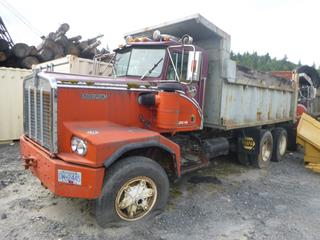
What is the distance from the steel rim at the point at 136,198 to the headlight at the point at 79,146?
66cm

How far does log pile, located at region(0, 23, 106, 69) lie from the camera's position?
10.4 metres

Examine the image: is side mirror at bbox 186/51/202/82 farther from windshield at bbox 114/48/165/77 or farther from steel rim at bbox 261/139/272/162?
steel rim at bbox 261/139/272/162

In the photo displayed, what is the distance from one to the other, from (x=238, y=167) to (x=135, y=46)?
13.0ft

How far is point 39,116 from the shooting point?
153 inches

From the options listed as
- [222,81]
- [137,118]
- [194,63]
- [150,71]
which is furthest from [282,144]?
[137,118]

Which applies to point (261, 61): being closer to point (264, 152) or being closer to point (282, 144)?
point (282, 144)

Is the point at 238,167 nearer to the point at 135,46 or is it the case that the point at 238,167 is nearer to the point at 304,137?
the point at 304,137

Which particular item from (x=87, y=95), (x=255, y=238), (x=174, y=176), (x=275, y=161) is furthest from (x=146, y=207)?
(x=275, y=161)

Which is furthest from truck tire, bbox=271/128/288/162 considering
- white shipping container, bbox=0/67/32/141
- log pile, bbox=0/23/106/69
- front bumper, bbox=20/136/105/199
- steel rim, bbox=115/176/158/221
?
white shipping container, bbox=0/67/32/141

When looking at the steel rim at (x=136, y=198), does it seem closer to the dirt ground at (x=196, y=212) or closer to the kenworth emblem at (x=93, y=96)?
the dirt ground at (x=196, y=212)

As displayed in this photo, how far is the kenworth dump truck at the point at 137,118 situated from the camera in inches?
133

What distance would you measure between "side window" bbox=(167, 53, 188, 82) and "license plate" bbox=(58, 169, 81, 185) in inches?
86.9

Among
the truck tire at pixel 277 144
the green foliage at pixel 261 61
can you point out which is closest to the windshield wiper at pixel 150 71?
the truck tire at pixel 277 144

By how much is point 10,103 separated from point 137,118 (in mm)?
6056
